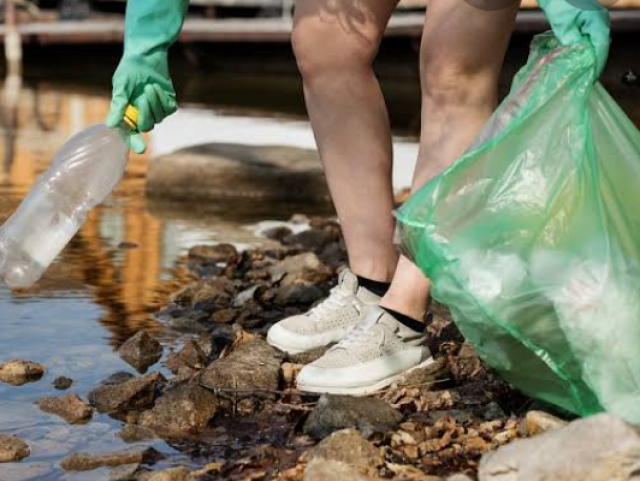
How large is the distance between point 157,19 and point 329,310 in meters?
0.88

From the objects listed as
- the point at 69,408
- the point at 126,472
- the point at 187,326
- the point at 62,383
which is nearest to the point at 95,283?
the point at 187,326

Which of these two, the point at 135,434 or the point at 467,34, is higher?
the point at 467,34

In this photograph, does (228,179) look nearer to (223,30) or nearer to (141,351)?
(141,351)

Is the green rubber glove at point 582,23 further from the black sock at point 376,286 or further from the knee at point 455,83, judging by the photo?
the black sock at point 376,286

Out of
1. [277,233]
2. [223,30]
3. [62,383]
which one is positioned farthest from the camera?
[223,30]

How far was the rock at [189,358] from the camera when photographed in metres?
3.20

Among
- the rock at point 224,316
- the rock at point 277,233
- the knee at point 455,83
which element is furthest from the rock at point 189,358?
the rock at point 277,233

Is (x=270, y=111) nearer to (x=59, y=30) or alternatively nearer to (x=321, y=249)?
(x=59, y=30)

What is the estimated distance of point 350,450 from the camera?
2395mm

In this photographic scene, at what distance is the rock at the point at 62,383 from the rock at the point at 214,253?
1.67 m

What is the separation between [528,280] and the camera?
7.79 ft

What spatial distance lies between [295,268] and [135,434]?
72.4 inches

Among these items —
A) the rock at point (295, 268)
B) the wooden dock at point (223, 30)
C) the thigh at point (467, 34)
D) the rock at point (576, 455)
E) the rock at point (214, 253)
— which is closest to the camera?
the rock at point (576, 455)

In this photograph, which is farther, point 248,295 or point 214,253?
point 214,253
